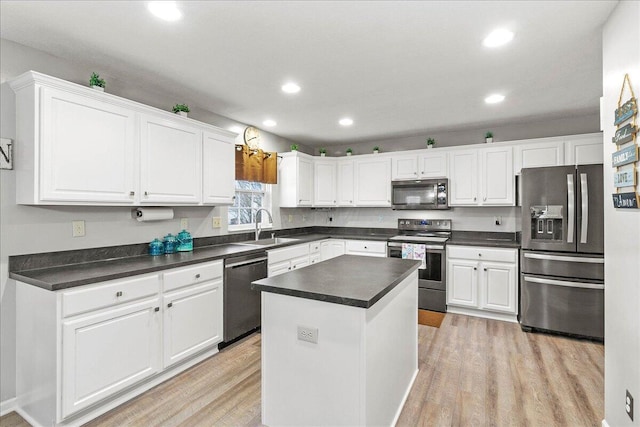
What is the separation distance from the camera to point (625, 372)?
1.68 m

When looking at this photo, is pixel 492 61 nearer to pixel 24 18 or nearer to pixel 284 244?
pixel 284 244

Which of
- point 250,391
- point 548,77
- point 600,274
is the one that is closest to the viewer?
point 250,391

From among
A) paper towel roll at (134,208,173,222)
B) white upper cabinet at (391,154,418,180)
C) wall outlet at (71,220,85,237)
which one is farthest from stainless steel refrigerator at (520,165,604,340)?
wall outlet at (71,220,85,237)

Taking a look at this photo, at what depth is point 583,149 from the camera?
12.2ft

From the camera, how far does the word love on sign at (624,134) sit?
1.55 m

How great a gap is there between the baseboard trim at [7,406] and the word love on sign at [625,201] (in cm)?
382

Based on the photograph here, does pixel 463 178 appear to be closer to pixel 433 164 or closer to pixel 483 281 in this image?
pixel 433 164

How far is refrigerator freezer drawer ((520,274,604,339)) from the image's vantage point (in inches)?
126

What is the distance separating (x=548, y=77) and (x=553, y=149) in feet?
4.55

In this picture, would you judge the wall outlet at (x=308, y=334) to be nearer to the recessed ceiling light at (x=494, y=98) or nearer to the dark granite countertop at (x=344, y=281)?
the dark granite countertop at (x=344, y=281)

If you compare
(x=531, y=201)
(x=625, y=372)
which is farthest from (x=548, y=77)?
(x=625, y=372)

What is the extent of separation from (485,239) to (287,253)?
2.69 m

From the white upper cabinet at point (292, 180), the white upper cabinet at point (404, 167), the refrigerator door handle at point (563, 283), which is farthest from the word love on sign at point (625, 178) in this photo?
the white upper cabinet at point (292, 180)

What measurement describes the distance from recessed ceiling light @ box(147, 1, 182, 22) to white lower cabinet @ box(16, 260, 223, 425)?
167 centimetres
